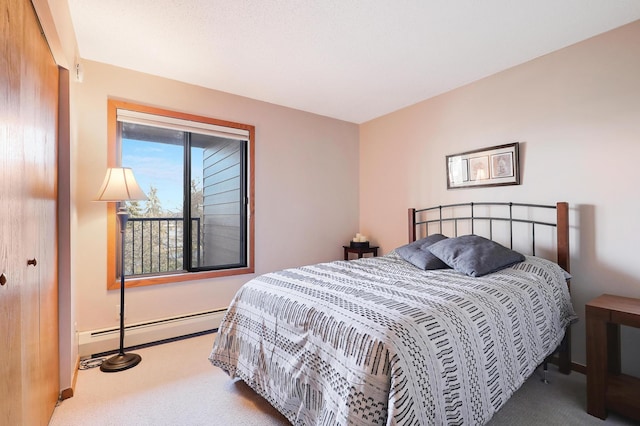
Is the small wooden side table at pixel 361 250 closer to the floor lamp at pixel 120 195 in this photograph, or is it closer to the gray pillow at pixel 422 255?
the gray pillow at pixel 422 255

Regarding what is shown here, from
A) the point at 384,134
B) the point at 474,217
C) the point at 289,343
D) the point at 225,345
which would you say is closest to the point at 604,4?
the point at 474,217

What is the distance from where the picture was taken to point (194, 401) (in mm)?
1894

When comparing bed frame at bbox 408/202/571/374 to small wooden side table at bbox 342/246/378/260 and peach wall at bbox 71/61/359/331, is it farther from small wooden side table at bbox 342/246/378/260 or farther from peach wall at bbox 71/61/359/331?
peach wall at bbox 71/61/359/331

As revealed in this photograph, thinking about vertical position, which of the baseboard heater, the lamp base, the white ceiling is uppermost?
the white ceiling

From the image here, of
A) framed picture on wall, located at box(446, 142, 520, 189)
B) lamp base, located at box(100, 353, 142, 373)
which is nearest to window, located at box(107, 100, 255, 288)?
lamp base, located at box(100, 353, 142, 373)

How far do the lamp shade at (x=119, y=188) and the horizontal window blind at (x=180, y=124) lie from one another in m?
0.66

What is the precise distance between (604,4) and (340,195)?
285 cm

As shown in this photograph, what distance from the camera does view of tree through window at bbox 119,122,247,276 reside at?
9.62 ft

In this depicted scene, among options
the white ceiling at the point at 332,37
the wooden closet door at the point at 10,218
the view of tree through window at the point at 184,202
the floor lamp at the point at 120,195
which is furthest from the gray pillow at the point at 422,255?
the wooden closet door at the point at 10,218

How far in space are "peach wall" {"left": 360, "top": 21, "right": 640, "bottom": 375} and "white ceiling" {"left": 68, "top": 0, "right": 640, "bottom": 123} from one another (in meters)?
0.17

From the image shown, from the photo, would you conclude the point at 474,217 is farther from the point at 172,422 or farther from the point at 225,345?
the point at 172,422

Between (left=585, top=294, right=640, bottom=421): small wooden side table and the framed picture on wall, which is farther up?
the framed picture on wall

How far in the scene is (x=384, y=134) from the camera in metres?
Result: 3.88

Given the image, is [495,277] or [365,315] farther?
[495,277]
